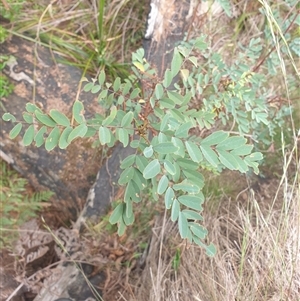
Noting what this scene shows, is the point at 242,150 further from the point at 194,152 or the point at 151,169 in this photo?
the point at 151,169

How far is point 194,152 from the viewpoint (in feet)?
3.86

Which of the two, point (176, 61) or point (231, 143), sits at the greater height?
point (176, 61)

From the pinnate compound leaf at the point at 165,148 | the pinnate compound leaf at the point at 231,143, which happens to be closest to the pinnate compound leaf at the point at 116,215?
the pinnate compound leaf at the point at 165,148

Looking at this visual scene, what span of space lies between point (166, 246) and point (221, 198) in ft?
1.06

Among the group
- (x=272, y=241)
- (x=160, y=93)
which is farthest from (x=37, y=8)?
(x=272, y=241)

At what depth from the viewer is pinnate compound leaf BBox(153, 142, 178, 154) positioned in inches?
44.9

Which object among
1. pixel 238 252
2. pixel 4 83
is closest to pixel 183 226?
pixel 238 252

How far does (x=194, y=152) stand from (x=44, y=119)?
420mm

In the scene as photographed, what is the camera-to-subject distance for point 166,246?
191 cm

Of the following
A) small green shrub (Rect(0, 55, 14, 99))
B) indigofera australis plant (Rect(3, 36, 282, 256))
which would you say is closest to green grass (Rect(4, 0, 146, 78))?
small green shrub (Rect(0, 55, 14, 99))

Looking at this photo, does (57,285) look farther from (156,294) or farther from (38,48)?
(38,48)

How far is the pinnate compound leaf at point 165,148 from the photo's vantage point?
3.75 feet

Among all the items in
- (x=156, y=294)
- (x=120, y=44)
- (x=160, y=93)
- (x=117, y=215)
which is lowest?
(x=156, y=294)

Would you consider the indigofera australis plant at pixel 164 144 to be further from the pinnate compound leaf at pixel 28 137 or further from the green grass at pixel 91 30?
the green grass at pixel 91 30
